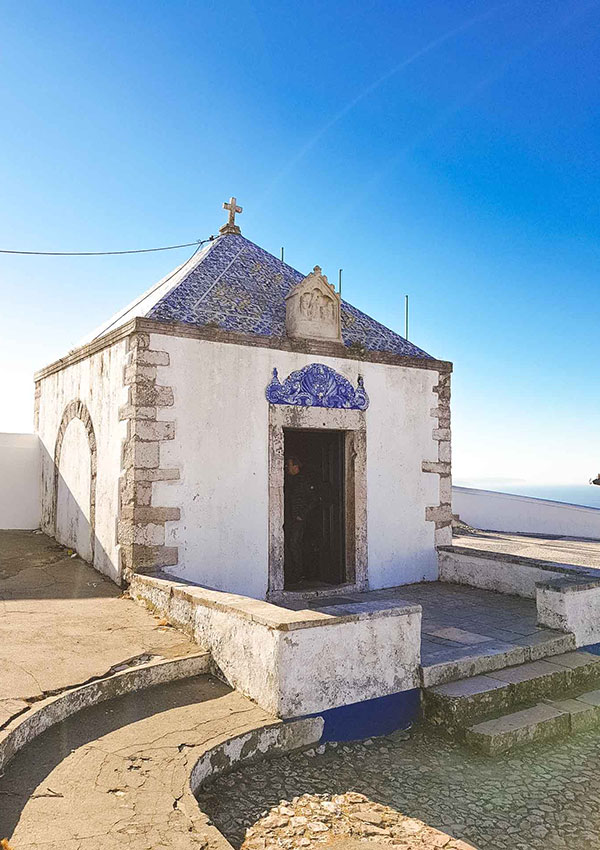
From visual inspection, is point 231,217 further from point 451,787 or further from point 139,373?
point 451,787

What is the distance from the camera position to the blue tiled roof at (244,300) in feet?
26.2

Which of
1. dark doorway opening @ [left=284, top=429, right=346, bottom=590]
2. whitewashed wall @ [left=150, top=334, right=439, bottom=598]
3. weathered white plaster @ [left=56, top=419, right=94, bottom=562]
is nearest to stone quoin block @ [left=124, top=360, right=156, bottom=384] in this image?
whitewashed wall @ [left=150, top=334, right=439, bottom=598]

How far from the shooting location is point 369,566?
8.65m

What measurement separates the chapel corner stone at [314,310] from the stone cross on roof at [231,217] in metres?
2.20

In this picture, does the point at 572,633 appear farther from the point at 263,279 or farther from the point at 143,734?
the point at 263,279

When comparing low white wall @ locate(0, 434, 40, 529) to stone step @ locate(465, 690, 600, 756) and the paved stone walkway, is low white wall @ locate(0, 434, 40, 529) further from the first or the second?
stone step @ locate(465, 690, 600, 756)

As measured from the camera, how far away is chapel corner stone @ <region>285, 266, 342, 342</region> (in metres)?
8.45

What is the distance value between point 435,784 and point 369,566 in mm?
4347

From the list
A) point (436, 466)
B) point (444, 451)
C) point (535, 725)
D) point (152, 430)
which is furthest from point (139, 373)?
point (535, 725)

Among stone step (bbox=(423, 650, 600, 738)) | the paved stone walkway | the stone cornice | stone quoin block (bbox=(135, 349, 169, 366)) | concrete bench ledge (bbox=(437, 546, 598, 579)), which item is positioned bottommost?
stone step (bbox=(423, 650, 600, 738))

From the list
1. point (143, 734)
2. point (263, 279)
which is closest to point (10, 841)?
point (143, 734)

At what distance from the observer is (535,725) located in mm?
5023

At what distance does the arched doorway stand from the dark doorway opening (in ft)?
8.85

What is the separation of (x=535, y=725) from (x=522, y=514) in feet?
41.1
